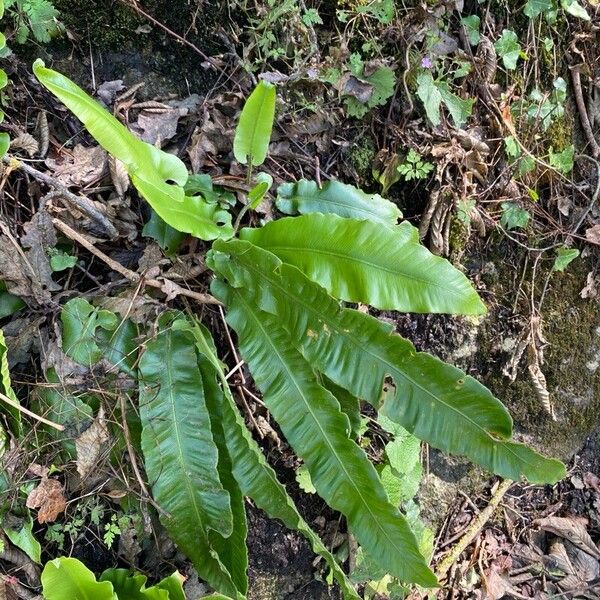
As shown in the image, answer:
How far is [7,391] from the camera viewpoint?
5.11ft

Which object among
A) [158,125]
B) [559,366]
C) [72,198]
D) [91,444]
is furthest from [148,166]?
[559,366]

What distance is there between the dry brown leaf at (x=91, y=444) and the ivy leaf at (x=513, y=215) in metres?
1.68

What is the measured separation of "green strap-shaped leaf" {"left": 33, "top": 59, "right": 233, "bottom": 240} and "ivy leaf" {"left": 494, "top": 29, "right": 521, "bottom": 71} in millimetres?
1355

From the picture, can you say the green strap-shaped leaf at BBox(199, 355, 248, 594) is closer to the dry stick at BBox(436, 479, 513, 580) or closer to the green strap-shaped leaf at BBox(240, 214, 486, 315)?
the green strap-shaped leaf at BBox(240, 214, 486, 315)

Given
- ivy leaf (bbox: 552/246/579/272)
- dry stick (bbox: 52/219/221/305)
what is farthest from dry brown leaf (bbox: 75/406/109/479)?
ivy leaf (bbox: 552/246/579/272)

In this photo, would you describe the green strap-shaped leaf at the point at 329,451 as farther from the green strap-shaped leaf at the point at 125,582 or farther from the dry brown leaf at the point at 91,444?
the green strap-shaped leaf at the point at 125,582

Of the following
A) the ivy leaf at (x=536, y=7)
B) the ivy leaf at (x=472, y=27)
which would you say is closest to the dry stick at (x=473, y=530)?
the ivy leaf at (x=472, y=27)

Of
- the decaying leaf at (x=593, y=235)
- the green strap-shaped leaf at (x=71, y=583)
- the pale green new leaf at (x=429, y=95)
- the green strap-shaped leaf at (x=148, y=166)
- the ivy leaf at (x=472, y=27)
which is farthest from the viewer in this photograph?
the decaying leaf at (x=593, y=235)

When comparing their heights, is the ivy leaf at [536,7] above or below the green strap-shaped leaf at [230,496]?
above

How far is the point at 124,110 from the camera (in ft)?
6.34

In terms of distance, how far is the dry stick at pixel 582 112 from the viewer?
2.56 meters

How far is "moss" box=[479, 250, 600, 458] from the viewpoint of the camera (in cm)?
243

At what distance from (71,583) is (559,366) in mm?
1996

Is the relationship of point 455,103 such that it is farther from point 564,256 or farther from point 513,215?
point 564,256
